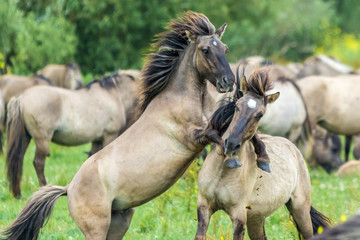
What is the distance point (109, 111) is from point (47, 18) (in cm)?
1210

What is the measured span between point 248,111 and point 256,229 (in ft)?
5.12

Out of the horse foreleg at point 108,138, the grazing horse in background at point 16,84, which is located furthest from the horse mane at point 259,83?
the grazing horse in background at point 16,84

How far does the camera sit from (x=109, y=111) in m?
11.4

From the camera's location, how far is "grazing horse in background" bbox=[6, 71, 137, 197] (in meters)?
9.86

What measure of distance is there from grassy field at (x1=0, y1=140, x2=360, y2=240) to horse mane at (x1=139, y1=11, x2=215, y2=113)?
52.9 inches

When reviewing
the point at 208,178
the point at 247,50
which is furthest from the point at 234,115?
the point at 247,50

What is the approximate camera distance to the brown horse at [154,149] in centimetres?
575

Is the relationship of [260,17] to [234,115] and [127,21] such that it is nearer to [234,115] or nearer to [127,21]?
[127,21]

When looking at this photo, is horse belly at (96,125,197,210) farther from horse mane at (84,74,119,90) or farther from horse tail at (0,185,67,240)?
horse mane at (84,74,119,90)

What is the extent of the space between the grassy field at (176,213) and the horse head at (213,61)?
1359 millimetres

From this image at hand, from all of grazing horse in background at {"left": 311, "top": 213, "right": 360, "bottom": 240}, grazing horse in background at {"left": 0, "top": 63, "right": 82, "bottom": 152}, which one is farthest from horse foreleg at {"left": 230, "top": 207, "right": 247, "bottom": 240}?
grazing horse in background at {"left": 0, "top": 63, "right": 82, "bottom": 152}

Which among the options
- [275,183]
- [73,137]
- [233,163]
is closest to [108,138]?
[73,137]

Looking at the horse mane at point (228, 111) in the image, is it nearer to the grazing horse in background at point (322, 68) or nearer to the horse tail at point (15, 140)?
the horse tail at point (15, 140)

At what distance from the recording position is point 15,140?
388 inches
